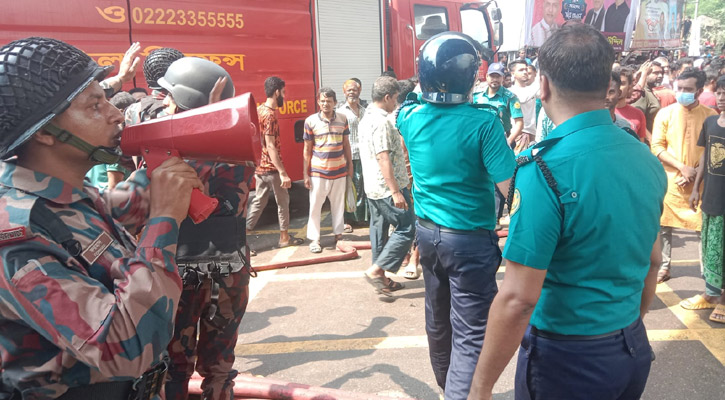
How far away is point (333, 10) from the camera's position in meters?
7.06

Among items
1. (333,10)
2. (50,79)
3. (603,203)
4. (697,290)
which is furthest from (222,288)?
(333,10)

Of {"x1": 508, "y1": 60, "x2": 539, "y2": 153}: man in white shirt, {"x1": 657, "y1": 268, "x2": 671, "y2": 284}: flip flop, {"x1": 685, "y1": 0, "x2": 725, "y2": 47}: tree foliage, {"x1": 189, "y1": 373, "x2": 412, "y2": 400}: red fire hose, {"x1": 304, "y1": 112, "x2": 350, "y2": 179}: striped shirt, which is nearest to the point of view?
{"x1": 189, "y1": 373, "x2": 412, "y2": 400}: red fire hose

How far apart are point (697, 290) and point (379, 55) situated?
5.27 metres

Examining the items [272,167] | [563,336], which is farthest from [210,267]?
[272,167]

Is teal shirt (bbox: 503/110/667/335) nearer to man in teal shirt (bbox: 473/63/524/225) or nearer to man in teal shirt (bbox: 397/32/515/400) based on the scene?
man in teal shirt (bbox: 397/32/515/400)

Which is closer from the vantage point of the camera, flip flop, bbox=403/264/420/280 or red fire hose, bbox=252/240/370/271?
flip flop, bbox=403/264/420/280

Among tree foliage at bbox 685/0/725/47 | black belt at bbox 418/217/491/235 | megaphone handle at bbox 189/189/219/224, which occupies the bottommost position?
black belt at bbox 418/217/491/235

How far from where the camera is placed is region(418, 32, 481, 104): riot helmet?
2.47 m

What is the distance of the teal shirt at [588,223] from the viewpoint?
144 centimetres

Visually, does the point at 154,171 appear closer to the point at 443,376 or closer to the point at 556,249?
the point at 556,249

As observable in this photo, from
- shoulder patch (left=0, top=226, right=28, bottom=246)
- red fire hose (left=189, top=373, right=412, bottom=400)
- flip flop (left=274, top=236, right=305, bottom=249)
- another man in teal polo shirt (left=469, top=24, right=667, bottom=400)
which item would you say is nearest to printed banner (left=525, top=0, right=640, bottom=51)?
flip flop (left=274, top=236, right=305, bottom=249)

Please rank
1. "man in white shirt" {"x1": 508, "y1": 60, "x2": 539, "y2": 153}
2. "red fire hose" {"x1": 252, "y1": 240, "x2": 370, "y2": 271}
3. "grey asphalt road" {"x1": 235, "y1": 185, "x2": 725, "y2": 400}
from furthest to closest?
"man in white shirt" {"x1": 508, "y1": 60, "x2": 539, "y2": 153} → "red fire hose" {"x1": 252, "y1": 240, "x2": 370, "y2": 271} → "grey asphalt road" {"x1": 235, "y1": 185, "x2": 725, "y2": 400}

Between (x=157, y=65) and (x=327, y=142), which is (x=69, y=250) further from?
(x=327, y=142)

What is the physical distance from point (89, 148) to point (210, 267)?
1.11 meters
